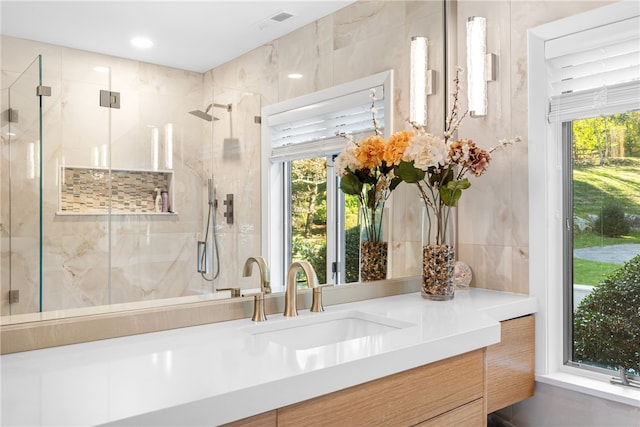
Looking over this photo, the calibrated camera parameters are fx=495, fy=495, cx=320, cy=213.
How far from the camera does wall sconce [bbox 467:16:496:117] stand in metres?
2.01

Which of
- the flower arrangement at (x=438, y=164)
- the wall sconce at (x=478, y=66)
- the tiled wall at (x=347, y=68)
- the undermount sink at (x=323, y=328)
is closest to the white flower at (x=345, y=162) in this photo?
the flower arrangement at (x=438, y=164)

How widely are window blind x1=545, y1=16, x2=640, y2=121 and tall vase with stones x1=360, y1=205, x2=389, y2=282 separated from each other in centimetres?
75

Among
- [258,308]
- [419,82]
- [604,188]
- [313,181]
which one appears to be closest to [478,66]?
[419,82]

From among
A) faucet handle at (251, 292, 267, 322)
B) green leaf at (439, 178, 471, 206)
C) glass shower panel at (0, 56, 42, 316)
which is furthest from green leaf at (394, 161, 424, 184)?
glass shower panel at (0, 56, 42, 316)

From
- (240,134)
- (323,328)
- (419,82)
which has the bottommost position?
(323,328)

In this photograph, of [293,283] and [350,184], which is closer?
[293,283]

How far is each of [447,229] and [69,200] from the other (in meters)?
1.27

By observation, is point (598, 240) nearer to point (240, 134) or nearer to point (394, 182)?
point (394, 182)

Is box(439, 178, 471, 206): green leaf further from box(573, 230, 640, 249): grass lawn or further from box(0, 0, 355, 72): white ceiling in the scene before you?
box(0, 0, 355, 72): white ceiling

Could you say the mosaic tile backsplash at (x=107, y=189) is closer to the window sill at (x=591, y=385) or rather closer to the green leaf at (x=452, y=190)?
the green leaf at (x=452, y=190)

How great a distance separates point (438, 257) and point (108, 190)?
116 centimetres

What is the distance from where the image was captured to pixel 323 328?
1502mm

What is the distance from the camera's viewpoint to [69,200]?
113 cm

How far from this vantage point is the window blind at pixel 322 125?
1550mm
